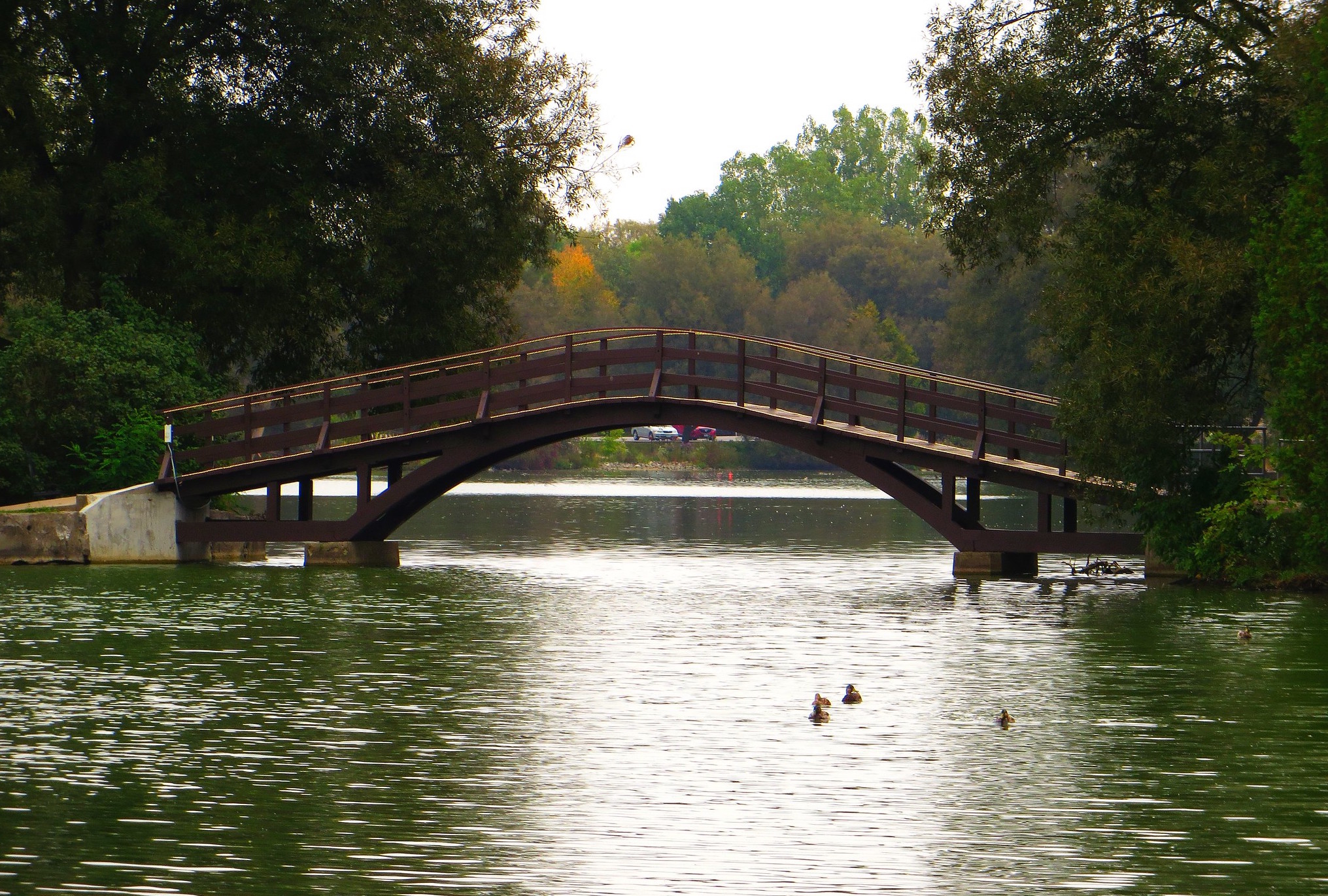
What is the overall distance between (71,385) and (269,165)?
745cm

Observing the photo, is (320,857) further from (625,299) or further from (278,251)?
(625,299)

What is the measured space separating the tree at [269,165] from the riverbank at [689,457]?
202ft

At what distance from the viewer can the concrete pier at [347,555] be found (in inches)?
1344

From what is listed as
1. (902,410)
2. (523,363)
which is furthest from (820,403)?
(523,363)

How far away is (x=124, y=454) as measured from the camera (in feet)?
111

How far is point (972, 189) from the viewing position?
3256cm

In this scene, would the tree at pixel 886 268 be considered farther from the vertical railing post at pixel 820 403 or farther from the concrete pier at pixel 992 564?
the vertical railing post at pixel 820 403

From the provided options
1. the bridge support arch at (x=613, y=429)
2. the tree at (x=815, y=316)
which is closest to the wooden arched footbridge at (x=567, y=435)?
the bridge support arch at (x=613, y=429)

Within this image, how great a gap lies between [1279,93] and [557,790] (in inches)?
782

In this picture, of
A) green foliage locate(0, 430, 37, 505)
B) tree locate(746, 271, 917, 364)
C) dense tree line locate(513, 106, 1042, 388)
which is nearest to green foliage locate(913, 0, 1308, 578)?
green foliage locate(0, 430, 37, 505)

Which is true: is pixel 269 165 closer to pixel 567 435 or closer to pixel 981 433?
pixel 567 435

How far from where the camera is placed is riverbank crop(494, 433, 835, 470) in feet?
340

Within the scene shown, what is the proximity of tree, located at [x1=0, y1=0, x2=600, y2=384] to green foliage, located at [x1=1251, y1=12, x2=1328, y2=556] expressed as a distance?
59.2 ft

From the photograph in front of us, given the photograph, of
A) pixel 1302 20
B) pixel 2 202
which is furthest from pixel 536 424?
pixel 1302 20
